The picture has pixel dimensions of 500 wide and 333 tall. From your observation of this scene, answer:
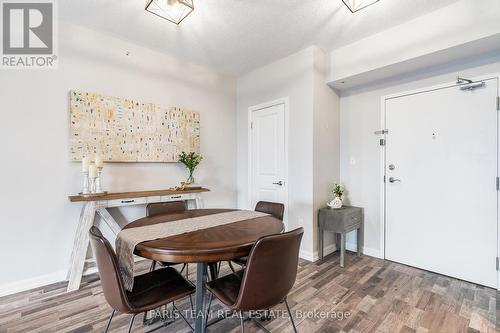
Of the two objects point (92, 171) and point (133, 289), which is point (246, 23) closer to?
point (92, 171)

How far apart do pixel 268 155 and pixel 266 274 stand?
2.41 meters

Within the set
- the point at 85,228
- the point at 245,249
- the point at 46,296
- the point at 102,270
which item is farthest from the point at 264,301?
the point at 46,296

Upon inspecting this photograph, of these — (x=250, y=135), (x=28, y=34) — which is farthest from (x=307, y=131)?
(x=28, y=34)

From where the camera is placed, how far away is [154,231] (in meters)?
1.67

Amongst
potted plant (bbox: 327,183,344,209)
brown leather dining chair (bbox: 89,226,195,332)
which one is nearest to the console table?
brown leather dining chair (bbox: 89,226,195,332)

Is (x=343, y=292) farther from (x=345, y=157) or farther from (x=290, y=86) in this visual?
(x=290, y=86)

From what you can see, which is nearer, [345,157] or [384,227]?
[384,227]

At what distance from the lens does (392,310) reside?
201 cm

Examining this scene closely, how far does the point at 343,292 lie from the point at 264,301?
51.2 inches

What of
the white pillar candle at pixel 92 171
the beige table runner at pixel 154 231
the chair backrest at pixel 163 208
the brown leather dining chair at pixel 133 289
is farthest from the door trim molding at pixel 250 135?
the white pillar candle at pixel 92 171

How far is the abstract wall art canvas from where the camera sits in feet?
8.57

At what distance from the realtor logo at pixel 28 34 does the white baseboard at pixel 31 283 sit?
206cm

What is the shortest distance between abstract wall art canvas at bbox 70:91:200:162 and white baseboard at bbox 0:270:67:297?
122cm

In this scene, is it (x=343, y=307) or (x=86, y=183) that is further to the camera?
(x=86, y=183)
